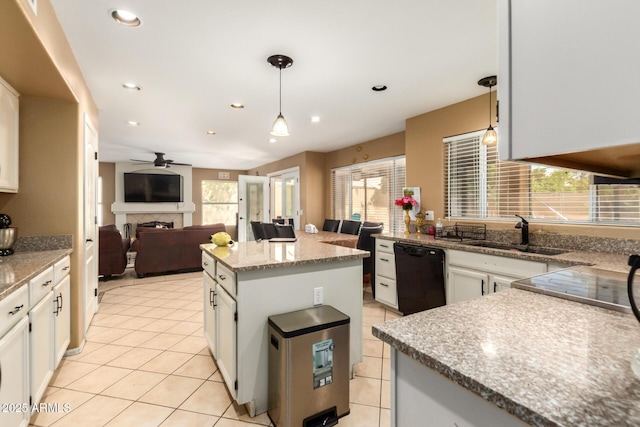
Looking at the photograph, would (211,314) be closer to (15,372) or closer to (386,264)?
(15,372)

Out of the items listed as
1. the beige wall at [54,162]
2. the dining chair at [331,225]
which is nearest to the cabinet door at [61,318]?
the beige wall at [54,162]

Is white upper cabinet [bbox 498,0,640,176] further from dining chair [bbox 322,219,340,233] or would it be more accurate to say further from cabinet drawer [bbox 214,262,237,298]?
dining chair [bbox 322,219,340,233]

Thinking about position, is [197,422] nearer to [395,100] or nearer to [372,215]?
[395,100]

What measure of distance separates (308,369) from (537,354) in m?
1.21

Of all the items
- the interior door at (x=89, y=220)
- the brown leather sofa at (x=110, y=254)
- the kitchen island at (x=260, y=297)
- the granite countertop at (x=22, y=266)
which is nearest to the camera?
the granite countertop at (x=22, y=266)

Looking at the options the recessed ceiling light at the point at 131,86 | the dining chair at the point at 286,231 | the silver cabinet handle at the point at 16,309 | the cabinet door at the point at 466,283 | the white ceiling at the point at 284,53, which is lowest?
the cabinet door at the point at 466,283

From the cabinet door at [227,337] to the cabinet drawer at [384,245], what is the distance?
79.2 inches

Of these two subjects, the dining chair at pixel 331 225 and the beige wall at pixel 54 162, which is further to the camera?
the dining chair at pixel 331 225

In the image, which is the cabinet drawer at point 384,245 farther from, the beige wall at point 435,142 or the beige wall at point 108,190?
the beige wall at point 108,190

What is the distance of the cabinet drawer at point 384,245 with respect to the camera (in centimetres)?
341

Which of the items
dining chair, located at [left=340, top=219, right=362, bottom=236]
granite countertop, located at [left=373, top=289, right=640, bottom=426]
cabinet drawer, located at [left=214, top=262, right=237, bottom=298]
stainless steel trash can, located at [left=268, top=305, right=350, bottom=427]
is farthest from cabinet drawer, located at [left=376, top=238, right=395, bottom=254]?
granite countertop, located at [left=373, top=289, right=640, bottom=426]

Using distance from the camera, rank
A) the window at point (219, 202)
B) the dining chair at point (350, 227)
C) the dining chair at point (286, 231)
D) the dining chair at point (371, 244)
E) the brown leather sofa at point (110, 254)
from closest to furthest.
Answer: the dining chair at point (371, 244), the dining chair at point (286, 231), the brown leather sofa at point (110, 254), the dining chair at point (350, 227), the window at point (219, 202)

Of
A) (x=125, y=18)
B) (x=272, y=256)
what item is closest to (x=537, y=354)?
(x=272, y=256)

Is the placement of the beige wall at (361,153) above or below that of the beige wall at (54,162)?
above
